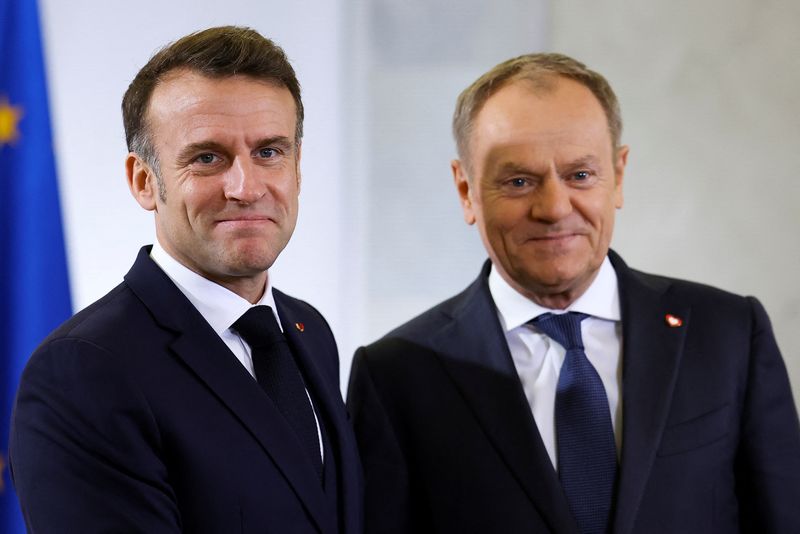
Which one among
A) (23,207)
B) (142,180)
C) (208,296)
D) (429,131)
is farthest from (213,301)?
(429,131)

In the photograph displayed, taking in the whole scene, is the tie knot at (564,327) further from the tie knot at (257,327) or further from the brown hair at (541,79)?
the tie knot at (257,327)

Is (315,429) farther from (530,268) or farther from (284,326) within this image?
(530,268)

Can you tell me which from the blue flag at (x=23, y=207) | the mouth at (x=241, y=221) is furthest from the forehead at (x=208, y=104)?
the blue flag at (x=23, y=207)

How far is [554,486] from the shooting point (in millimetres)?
1790

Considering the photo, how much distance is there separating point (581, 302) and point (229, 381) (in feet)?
2.53

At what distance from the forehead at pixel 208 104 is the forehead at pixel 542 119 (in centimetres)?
54

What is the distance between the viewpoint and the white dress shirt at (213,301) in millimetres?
1609

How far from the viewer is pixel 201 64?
157cm

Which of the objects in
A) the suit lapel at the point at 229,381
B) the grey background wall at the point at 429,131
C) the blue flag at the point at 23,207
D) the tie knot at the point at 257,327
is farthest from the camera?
the grey background wall at the point at 429,131

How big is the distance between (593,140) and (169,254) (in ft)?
2.81

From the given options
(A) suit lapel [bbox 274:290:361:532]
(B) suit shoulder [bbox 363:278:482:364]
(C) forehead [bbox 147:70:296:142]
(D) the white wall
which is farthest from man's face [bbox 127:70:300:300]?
(D) the white wall

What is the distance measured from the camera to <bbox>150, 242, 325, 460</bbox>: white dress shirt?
161cm

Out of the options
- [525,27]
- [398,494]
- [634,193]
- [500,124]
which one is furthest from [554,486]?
[525,27]

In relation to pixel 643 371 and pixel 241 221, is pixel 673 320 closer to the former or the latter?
pixel 643 371
